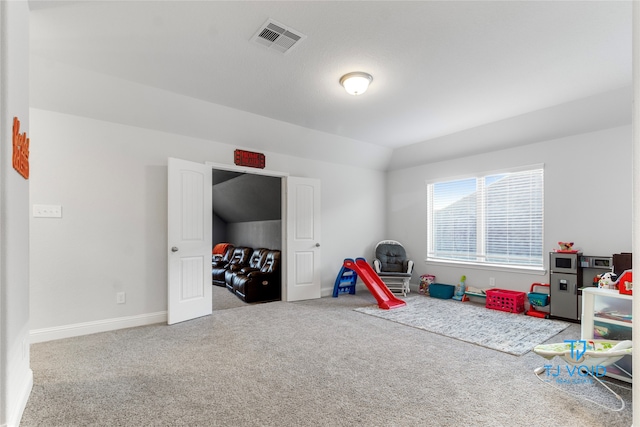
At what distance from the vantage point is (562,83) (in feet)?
11.7

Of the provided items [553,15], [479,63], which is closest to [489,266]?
[479,63]

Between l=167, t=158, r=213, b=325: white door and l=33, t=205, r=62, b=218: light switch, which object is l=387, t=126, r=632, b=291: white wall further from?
l=33, t=205, r=62, b=218: light switch

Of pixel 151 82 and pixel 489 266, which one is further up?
pixel 151 82

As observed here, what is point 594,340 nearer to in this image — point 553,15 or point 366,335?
point 366,335

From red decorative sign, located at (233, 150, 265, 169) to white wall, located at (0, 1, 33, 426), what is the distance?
8.78 feet

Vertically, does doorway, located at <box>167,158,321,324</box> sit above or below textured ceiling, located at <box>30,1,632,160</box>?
below

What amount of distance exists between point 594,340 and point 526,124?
3124 millimetres

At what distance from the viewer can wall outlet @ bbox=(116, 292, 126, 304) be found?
382cm

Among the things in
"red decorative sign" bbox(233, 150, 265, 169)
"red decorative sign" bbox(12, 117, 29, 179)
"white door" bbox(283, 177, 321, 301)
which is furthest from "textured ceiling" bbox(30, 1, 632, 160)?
"white door" bbox(283, 177, 321, 301)

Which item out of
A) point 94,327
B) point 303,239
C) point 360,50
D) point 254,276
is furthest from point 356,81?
point 94,327

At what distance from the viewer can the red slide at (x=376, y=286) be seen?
4.85 meters

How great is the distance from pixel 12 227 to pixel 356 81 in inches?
120

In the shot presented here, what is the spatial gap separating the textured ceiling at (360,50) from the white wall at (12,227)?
0.62m

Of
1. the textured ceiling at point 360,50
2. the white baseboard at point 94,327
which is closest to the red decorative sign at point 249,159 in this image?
the textured ceiling at point 360,50
